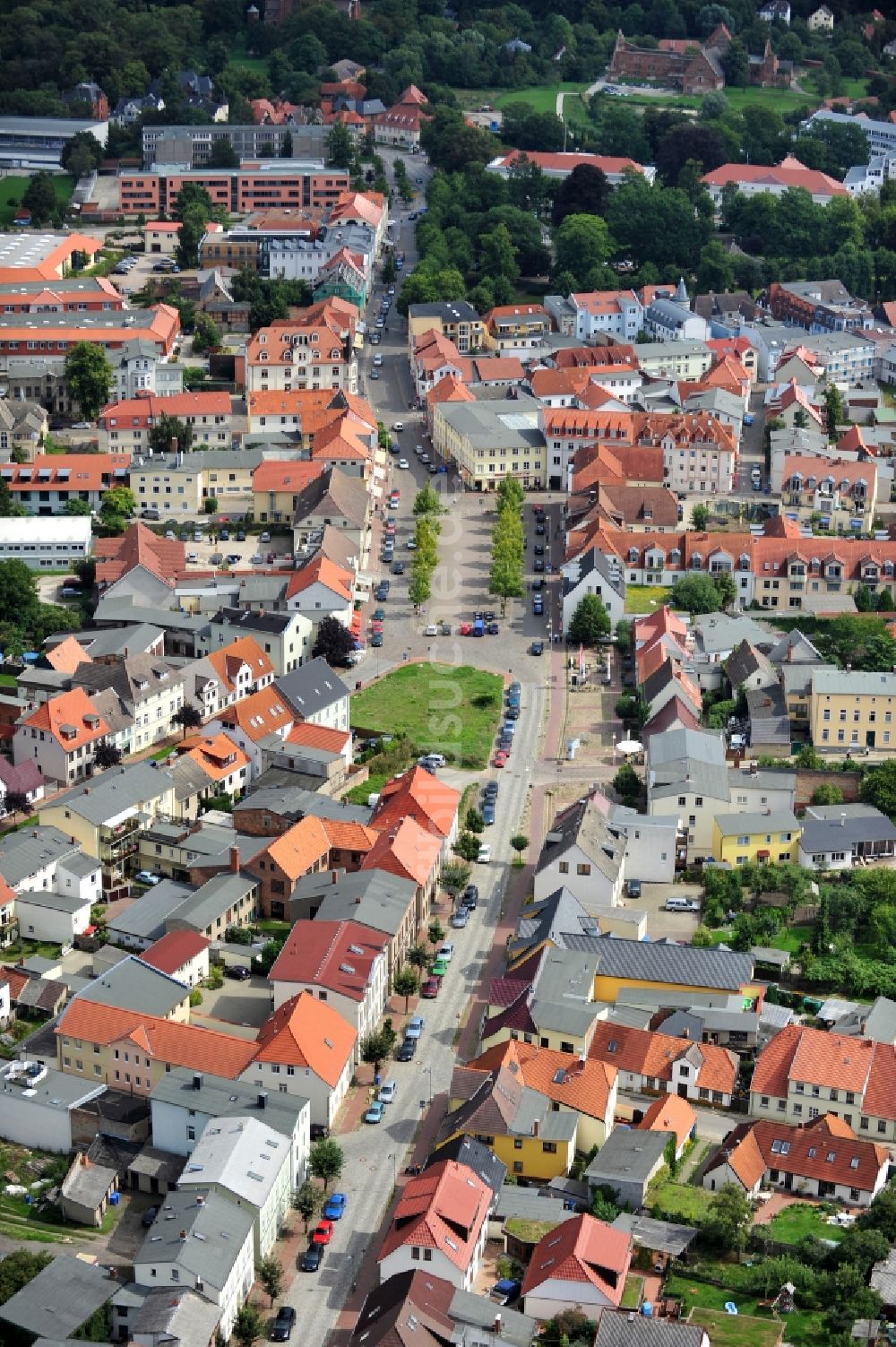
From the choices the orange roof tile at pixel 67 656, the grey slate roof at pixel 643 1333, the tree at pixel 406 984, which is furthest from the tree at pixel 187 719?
the grey slate roof at pixel 643 1333

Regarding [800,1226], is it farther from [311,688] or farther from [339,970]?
[311,688]

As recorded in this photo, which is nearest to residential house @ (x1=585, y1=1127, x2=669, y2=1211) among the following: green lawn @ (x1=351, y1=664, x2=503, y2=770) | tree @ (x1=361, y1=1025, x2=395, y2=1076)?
tree @ (x1=361, y1=1025, x2=395, y2=1076)

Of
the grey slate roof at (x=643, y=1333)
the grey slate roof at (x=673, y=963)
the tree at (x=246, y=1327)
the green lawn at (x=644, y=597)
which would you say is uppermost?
the grey slate roof at (x=643, y=1333)

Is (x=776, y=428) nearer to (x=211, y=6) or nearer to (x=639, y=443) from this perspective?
(x=639, y=443)

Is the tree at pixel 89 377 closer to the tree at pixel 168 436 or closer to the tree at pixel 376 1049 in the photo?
the tree at pixel 168 436

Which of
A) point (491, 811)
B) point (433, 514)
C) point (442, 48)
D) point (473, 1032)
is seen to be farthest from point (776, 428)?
point (442, 48)

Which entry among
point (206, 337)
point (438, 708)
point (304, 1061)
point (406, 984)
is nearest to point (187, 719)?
point (438, 708)
